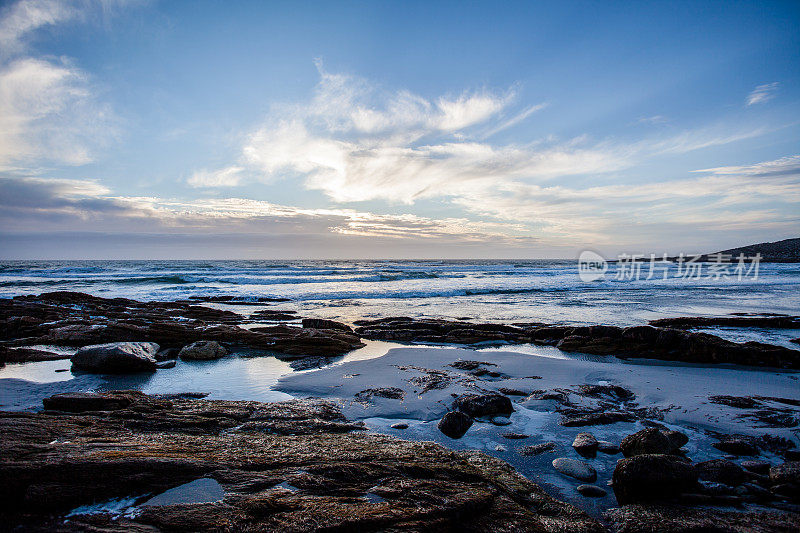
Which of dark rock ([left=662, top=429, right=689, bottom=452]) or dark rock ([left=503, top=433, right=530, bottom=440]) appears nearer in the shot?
dark rock ([left=662, top=429, right=689, bottom=452])

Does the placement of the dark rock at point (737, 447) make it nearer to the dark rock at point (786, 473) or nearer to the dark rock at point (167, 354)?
the dark rock at point (786, 473)

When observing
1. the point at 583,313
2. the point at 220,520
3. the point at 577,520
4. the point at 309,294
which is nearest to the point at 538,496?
the point at 577,520

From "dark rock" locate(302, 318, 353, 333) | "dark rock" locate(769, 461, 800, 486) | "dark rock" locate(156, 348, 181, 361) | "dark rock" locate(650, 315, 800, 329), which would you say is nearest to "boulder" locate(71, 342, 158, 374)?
"dark rock" locate(156, 348, 181, 361)

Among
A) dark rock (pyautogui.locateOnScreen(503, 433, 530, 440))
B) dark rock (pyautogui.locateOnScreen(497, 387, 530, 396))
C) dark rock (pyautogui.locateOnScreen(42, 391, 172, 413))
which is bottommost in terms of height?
dark rock (pyautogui.locateOnScreen(497, 387, 530, 396))

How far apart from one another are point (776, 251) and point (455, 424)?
116 meters

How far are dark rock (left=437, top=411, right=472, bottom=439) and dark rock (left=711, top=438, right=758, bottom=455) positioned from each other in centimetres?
245

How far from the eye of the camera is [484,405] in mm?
4570

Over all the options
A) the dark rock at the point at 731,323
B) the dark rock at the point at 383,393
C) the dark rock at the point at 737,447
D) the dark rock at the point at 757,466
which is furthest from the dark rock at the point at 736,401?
the dark rock at the point at 731,323

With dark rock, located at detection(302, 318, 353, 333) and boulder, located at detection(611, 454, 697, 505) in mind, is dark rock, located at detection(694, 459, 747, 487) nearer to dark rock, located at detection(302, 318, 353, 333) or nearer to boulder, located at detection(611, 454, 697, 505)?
boulder, located at detection(611, 454, 697, 505)

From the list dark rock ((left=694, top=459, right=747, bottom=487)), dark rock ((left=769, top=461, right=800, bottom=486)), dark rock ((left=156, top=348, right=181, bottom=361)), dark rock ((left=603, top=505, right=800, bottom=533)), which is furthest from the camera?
dark rock ((left=156, top=348, right=181, bottom=361))

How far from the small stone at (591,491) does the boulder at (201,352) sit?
711 cm

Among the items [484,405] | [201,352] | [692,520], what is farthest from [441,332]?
A: [692,520]

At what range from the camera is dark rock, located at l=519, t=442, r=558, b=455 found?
363 centimetres

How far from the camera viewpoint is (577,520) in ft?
7.94
